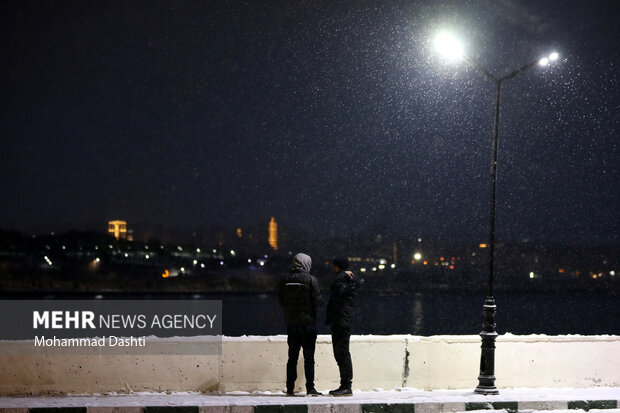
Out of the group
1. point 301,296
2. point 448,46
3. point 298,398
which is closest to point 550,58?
point 448,46

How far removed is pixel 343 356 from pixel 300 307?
35.1 inches

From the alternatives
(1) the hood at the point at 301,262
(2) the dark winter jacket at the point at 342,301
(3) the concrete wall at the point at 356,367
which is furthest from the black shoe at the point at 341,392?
(1) the hood at the point at 301,262

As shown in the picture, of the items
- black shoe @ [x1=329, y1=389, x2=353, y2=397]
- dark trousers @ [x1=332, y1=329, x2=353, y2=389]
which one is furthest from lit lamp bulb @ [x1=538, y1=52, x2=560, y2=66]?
black shoe @ [x1=329, y1=389, x2=353, y2=397]

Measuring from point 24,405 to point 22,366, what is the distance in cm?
120

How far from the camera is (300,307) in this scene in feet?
37.1

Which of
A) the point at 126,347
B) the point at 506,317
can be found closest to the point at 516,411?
the point at 126,347

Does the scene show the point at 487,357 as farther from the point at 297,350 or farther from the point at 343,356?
the point at 297,350

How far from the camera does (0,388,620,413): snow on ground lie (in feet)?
34.8

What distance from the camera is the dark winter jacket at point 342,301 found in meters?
11.4

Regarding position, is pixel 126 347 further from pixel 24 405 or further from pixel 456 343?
pixel 456 343

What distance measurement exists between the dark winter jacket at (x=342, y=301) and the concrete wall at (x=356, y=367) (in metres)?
0.87

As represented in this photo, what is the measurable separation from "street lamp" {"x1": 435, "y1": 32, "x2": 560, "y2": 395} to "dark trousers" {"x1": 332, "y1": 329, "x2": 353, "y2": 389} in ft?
6.02

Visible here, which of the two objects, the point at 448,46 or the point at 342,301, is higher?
the point at 448,46

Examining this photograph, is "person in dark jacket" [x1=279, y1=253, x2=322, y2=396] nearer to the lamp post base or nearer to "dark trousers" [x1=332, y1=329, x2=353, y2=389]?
"dark trousers" [x1=332, y1=329, x2=353, y2=389]
